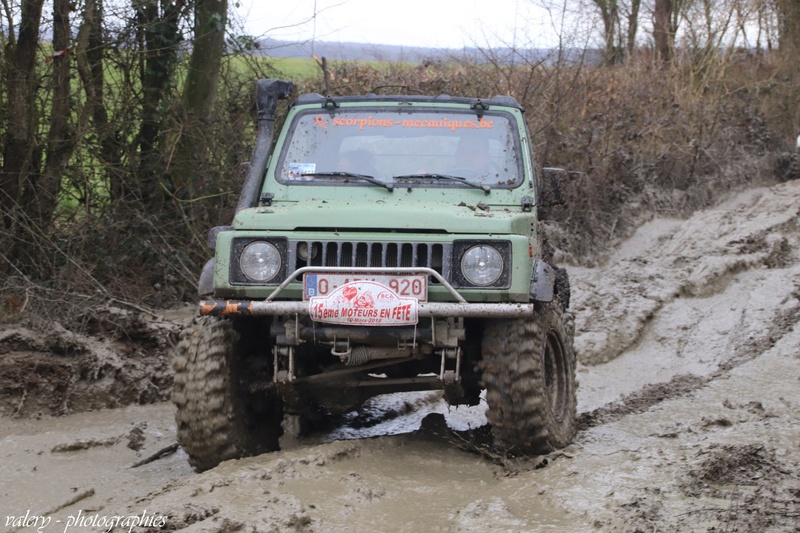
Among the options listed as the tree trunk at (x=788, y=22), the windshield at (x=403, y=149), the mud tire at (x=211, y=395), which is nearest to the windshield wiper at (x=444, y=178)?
the windshield at (x=403, y=149)

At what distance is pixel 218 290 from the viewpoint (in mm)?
4945

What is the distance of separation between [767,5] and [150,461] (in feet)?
48.6

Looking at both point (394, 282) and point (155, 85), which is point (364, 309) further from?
point (155, 85)

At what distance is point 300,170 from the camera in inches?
227

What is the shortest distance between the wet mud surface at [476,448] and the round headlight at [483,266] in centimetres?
95

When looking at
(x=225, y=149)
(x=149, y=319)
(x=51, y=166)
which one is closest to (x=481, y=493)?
(x=149, y=319)

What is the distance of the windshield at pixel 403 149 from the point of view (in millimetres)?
5680

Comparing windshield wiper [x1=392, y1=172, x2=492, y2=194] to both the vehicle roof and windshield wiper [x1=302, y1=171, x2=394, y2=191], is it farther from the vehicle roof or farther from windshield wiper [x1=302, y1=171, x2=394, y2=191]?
the vehicle roof

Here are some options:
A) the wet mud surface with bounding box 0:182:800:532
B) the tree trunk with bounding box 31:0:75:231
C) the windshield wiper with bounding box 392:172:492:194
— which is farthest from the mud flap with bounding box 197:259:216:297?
the tree trunk with bounding box 31:0:75:231

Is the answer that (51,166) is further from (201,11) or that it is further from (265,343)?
(265,343)

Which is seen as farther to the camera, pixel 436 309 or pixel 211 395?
pixel 211 395

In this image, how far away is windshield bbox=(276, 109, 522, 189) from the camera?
5.68m

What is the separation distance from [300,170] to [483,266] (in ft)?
4.71

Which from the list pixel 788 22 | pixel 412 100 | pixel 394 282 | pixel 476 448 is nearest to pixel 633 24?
pixel 788 22
